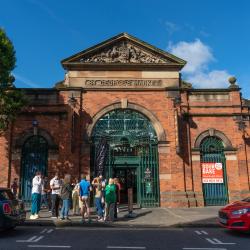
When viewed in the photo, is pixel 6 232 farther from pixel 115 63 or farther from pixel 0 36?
pixel 115 63

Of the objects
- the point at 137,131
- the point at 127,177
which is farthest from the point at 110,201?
the point at 137,131

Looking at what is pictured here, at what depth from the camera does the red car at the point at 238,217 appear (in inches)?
363

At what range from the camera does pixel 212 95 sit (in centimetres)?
1889

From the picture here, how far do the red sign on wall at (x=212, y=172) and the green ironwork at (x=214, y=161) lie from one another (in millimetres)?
175

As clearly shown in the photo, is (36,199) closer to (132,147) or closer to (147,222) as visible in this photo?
(147,222)

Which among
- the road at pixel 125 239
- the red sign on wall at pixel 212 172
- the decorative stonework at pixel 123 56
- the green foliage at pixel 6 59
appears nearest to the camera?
the road at pixel 125 239

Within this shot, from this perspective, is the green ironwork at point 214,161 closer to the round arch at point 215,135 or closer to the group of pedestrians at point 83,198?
the round arch at point 215,135

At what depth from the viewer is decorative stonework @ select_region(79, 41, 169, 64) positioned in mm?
18828

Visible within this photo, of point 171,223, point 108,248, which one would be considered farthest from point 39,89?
point 108,248


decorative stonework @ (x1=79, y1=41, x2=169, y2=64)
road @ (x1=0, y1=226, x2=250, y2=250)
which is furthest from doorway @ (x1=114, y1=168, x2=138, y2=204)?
road @ (x1=0, y1=226, x2=250, y2=250)

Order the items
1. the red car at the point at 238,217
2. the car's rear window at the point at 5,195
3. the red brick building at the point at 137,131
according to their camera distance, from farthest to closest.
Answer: the red brick building at the point at 137,131
the car's rear window at the point at 5,195
the red car at the point at 238,217

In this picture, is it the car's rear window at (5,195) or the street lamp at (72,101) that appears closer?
the car's rear window at (5,195)

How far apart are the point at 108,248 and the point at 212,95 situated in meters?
13.3

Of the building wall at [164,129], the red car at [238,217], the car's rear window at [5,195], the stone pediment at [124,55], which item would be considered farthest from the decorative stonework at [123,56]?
the red car at [238,217]
